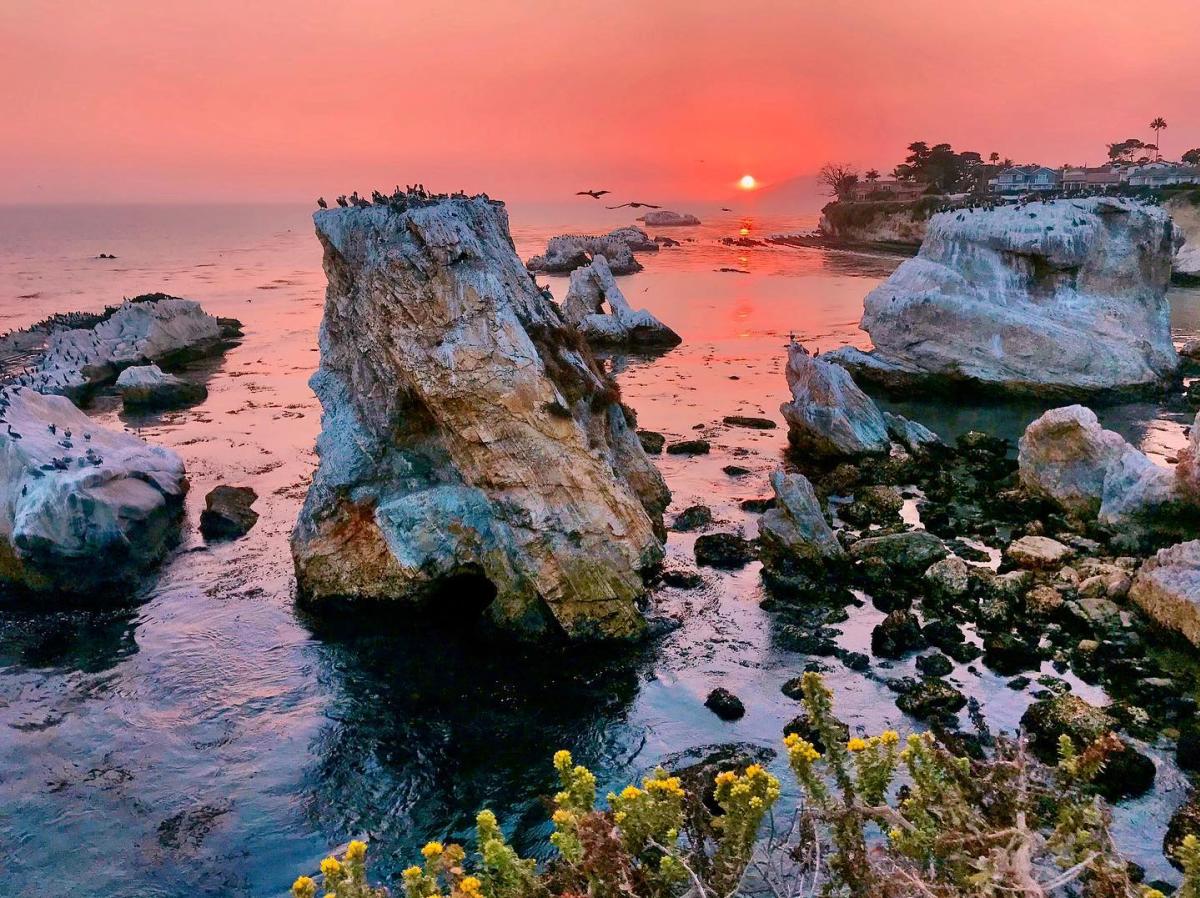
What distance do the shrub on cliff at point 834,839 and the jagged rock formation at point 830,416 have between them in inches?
847

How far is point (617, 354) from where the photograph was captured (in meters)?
52.1

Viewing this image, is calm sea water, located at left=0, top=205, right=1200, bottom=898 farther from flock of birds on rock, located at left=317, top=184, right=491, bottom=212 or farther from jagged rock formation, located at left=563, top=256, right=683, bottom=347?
jagged rock formation, located at left=563, top=256, right=683, bottom=347

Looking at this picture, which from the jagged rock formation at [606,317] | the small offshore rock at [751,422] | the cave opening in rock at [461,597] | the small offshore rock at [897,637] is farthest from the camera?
the jagged rock formation at [606,317]

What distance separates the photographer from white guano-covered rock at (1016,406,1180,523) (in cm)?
2272

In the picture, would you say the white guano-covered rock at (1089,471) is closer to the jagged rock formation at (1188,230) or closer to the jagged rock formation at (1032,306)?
the jagged rock formation at (1032,306)

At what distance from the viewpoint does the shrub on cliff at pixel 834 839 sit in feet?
24.3

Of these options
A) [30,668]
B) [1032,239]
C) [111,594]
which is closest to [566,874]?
[30,668]

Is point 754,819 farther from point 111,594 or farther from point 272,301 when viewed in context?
point 272,301

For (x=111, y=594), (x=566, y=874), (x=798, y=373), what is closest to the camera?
(x=566, y=874)

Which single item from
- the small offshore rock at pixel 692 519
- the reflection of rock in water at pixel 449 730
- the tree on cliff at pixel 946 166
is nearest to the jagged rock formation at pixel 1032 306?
the small offshore rock at pixel 692 519

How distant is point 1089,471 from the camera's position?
24.7 m

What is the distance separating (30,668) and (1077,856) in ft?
62.9

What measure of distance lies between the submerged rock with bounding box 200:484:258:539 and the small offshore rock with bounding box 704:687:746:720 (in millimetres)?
15311

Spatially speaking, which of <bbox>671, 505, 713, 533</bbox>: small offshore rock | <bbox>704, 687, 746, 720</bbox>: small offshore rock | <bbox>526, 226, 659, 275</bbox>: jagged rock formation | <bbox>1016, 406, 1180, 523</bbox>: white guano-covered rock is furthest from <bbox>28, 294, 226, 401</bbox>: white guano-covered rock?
<bbox>526, 226, 659, 275</bbox>: jagged rock formation
